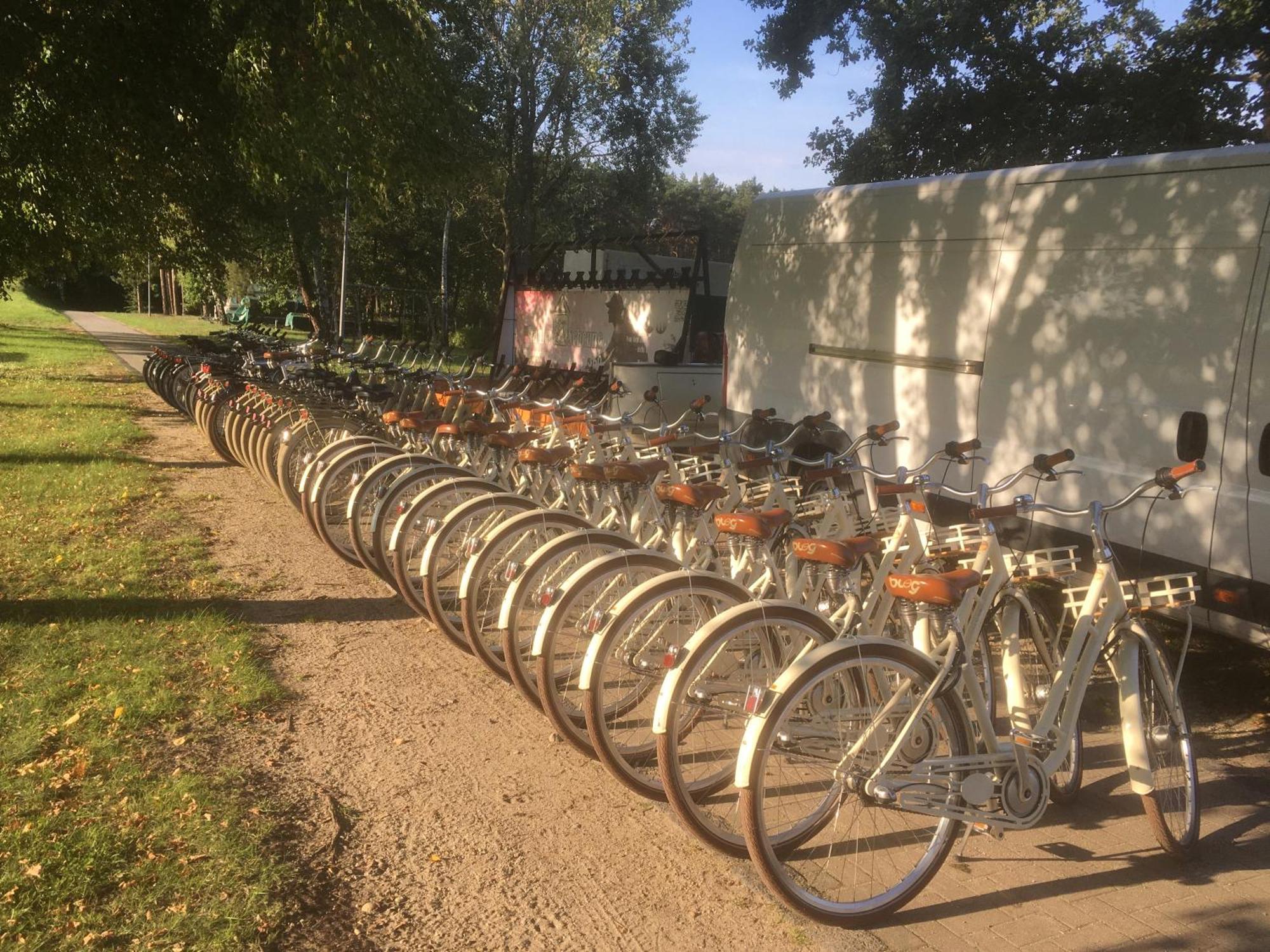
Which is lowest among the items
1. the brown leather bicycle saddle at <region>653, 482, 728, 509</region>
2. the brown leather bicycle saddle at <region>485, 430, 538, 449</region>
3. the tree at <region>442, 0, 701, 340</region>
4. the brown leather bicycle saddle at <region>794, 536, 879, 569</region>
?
the brown leather bicycle saddle at <region>794, 536, 879, 569</region>

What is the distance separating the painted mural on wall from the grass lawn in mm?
7594

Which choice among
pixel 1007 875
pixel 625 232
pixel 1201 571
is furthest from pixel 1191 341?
pixel 625 232

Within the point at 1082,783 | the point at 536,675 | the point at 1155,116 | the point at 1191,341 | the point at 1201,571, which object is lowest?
the point at 1082,783

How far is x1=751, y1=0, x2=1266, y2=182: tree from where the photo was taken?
38.8ft

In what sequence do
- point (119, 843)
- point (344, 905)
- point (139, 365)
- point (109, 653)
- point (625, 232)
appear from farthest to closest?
point (625, 232)
point (139, 365)
point (109, 653)
point (119, 843)
point (344, 905)

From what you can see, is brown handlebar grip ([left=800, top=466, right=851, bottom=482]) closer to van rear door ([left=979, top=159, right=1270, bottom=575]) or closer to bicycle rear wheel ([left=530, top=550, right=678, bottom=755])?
bicycle rear wheel ([left=530, top=550, right=678, bottom=755])

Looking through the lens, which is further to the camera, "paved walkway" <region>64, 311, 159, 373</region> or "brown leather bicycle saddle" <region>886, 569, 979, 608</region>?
"paved walkway" <region>64, 311, 159, 373</region>

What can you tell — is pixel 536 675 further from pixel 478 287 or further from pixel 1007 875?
pixel 478 287

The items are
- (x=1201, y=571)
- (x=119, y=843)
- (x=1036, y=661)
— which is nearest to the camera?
(x=119, y=843)

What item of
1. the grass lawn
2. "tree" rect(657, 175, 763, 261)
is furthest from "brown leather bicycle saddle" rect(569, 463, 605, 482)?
"tree" rect(657, 175, 763, 261)

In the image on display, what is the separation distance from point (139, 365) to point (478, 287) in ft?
56.4

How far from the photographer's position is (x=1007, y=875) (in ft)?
10.8

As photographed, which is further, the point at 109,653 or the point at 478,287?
the point at 478,287

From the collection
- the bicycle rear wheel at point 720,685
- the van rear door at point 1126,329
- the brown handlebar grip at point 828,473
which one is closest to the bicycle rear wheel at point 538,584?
the bicycle rear wheel at point 720,685
